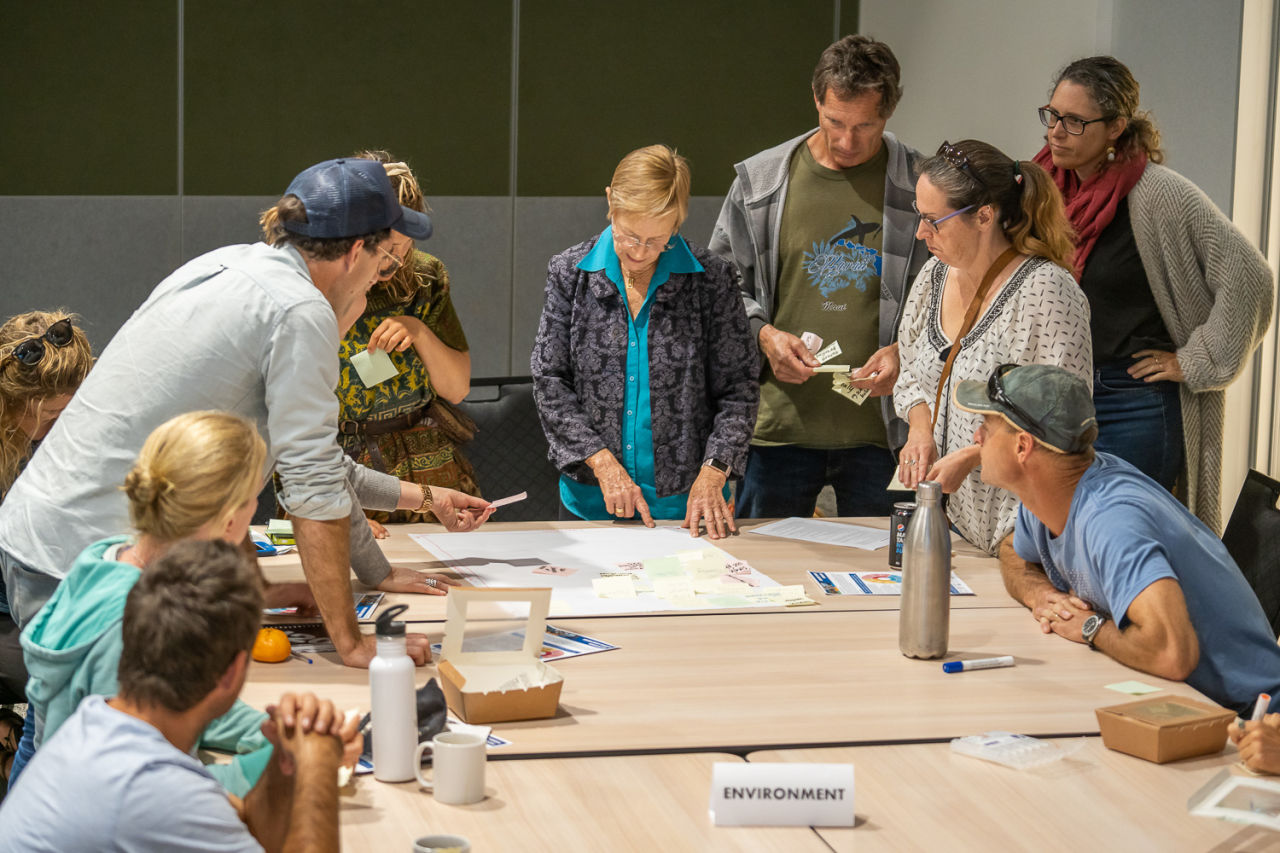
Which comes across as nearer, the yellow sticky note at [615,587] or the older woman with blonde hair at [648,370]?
the yellow sticky note at [615,587]

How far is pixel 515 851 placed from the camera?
149 centimetres

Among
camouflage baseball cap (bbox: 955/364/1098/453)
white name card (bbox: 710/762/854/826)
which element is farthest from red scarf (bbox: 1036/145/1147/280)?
white name card (bbox: 710/762/854/826)

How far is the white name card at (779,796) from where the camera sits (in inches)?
61.7

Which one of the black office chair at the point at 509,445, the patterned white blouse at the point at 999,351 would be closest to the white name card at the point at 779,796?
the patterned white blouse at the point at 999,351

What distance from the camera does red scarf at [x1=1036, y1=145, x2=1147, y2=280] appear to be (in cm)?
329

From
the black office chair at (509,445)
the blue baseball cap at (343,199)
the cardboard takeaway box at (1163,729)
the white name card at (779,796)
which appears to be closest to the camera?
the white name card at (779,796)

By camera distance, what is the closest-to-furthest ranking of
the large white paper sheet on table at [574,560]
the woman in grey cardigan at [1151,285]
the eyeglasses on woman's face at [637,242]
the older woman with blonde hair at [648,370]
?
the large white paper sheet on table at [574,560], the eyeglasses on woman's face at [637,242], the older woman with blonde hair at [648,370], the woman in grey cardigan at [1151,285]

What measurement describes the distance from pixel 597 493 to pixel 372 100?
2.74m

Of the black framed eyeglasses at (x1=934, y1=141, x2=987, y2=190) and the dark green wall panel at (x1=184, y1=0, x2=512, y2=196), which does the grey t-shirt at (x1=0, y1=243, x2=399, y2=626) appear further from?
the dark green wall panel at (x1=184, y1=0, x2=512, y2=196)

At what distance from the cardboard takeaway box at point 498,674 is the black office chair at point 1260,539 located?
171 centimetres

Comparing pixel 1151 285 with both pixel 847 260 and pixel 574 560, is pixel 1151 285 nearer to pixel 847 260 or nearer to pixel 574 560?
pixel 847 260

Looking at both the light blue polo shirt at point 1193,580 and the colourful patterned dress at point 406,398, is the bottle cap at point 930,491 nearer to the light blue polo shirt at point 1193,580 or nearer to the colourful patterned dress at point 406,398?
the light blue polo shirt at point 1193,580

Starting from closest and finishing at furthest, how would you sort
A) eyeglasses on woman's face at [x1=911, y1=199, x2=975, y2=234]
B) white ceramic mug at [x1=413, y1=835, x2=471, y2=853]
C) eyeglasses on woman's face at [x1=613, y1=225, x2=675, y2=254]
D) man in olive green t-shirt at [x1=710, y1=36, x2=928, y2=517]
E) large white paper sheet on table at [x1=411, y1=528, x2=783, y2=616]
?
white ceramic mug at [x1=413, y1=835, x2=471, y2=853]
large white paper sheet on table at [x1=411, y1=528, x2=783, y2=616]
eyeglasses on woman's face at [x1=911, y1=199, x2=975, y2=234]
eyeglasses on woman's face at [x1=613, y1=225, x2=675, y2=254]
man in olive green t-shirt at [x1=710, y1=36, x2=928, y2=517]

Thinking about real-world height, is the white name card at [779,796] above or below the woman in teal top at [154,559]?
below
